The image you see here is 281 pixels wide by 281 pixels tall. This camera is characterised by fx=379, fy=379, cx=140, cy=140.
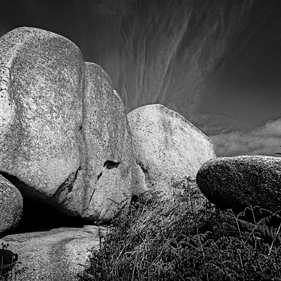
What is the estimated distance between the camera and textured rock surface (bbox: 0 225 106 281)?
14.1 ft

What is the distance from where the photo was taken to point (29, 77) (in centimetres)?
558

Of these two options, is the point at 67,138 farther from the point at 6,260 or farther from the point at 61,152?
the point at 6,260

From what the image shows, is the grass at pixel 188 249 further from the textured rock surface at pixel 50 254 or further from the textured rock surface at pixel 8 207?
the textured rock surface at pixel 8 207

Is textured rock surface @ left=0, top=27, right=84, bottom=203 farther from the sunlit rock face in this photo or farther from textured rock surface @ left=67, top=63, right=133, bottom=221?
textured rock surface @ left=67, top=63, right=133, bottom=221

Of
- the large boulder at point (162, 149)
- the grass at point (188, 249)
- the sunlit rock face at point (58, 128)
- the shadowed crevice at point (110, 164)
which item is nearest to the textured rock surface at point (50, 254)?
the grass at point (188, 249)

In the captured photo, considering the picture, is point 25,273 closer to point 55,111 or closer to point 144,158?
point 55,111

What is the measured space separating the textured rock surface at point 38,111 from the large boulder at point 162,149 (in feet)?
7.64

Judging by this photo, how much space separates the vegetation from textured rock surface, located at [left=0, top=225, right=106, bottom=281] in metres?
0.26

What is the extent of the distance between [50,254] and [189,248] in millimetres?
1757

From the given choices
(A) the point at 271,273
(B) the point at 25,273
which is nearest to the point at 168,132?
(B) the point at 25,273

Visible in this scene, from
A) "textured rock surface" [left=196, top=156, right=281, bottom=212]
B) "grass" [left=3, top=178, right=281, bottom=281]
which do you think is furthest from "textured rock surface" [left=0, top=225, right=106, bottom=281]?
"textured rock surface" [left=196, top=156, right=281, bottom=212]

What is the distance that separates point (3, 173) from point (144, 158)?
3.78m

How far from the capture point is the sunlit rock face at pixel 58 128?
5.15 metres

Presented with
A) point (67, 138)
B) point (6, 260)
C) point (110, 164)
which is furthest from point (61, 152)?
point (6, 260)
